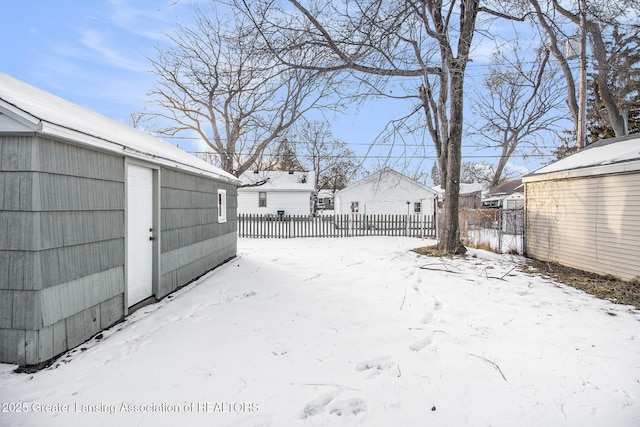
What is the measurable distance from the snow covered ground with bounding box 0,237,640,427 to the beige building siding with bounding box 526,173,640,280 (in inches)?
78.8

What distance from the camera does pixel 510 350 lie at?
119 inches

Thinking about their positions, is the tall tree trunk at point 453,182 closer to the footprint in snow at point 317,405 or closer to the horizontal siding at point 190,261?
the horizontal siding at point 190,261

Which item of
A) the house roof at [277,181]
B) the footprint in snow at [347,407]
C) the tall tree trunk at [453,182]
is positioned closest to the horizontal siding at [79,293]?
the footprint in snow at [347,407]

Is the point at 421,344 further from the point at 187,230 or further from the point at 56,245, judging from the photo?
the point at 187,230

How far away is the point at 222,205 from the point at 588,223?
854cm

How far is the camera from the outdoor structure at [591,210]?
5.73 m

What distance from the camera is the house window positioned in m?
7.64

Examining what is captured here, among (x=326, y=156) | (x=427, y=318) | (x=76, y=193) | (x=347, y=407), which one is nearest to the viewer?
(x=347, y=407)

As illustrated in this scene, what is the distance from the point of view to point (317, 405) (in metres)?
2.21

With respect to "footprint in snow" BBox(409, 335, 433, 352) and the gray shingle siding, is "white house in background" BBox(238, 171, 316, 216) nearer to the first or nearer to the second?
the gray shingle siding

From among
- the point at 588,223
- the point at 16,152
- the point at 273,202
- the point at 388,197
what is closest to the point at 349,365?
the point at 16,152

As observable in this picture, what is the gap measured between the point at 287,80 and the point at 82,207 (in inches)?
206

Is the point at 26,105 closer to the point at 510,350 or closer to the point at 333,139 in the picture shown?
the point at 510,350

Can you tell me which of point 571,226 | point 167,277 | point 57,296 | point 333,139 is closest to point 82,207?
point 57,296
